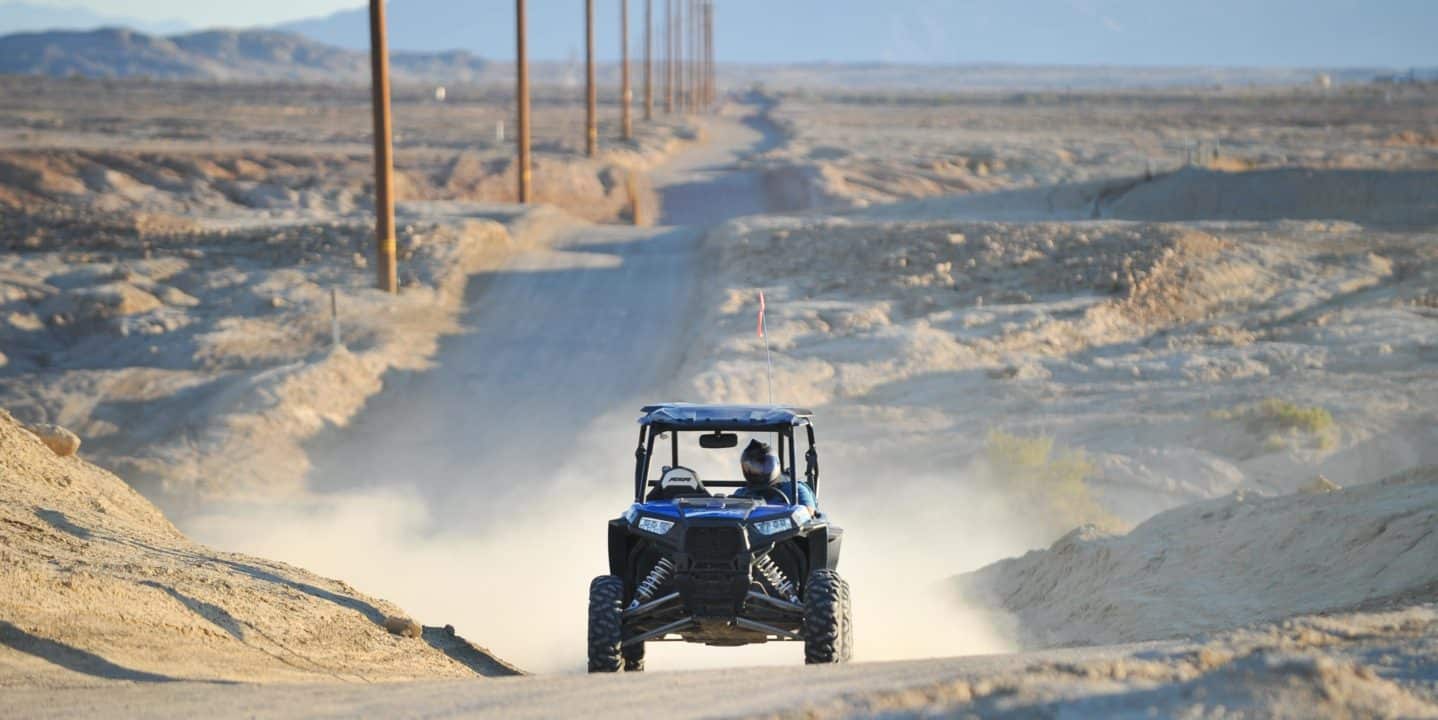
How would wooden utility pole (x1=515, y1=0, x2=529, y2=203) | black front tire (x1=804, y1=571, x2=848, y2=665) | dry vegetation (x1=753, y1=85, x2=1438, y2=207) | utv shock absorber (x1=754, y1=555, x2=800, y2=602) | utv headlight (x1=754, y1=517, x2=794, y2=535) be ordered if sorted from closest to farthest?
black front tire (x1=804, y1=571, x2=848, y2=665)
utv headlight (x1=754, y1=517, x2=794, y2=535)
utv shock absorber (x1=754, y1=555, x2=800, y2=602)
wooden utility pole (x1=515, y1=0, x2=529, y2=203)
dry vegetation (x1=753, y1=85, x2=1438, y2=207)

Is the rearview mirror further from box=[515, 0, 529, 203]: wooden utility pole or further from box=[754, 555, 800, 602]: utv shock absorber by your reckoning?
box=[515, 0, 529, 203]: wooden utility pole

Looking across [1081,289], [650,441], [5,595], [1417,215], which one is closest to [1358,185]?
[1417,215]

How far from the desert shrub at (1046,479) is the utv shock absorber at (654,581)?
28.0 feet

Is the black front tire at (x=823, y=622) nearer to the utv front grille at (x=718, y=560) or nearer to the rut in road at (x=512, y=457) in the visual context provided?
the utv front grille at (x=718, y=560)

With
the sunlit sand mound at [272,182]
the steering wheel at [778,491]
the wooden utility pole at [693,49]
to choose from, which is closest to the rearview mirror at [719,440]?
the steering wheel at [778,491]

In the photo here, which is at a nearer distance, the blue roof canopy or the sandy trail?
the blue roof canopy

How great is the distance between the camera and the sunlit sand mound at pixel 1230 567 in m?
11.1

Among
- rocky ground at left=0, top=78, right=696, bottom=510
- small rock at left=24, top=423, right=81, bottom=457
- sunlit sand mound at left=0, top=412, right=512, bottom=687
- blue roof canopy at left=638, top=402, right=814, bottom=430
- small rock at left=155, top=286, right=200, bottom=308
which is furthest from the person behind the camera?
small rock at left=155, top=286, right=200, bottom=308

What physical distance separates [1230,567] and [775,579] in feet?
15.7

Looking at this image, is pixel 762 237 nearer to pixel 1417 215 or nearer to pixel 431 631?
pixel 1417 215

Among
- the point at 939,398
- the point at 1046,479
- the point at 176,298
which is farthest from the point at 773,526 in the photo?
the point at 176,298

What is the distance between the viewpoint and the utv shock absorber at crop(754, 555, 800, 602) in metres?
9.66

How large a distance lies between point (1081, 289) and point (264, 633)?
21999 mm

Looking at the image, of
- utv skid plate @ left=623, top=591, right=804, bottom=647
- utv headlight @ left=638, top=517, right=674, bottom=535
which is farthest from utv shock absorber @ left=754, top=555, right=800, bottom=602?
utv headlight @ left=638, top=517, right=674, bottom=535
